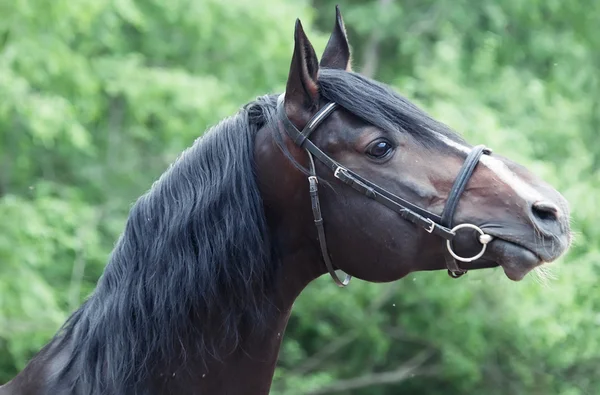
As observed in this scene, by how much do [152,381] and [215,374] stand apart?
0.64 ft

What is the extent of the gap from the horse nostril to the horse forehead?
0.08ft

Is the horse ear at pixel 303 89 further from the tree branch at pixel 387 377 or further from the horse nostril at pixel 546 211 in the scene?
the tree branch at pixel 387 377

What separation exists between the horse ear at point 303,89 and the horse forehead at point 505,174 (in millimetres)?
407

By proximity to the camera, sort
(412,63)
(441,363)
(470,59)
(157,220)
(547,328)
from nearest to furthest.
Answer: (157,220) → (547,328) → (441,363) → (470,59) → (412,63)

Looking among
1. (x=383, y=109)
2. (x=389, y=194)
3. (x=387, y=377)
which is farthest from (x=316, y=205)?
(x=387, y=377)

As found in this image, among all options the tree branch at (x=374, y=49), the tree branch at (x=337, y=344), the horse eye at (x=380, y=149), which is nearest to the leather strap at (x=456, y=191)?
the horse eye at (x=380, y=149)

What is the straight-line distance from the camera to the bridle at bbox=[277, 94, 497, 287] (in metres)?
2.30

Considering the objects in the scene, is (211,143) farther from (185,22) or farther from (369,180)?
(185,22)

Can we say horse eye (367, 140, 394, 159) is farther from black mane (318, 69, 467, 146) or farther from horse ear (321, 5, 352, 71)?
horse ear (321, 5, 352, 71)

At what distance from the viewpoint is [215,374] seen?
2.49m

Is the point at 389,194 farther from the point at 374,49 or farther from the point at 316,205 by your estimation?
the point at 374,49

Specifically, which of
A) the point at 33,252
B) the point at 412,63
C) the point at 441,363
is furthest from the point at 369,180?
the point at 412,63

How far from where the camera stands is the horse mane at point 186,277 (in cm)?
241

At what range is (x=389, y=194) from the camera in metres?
2.37
